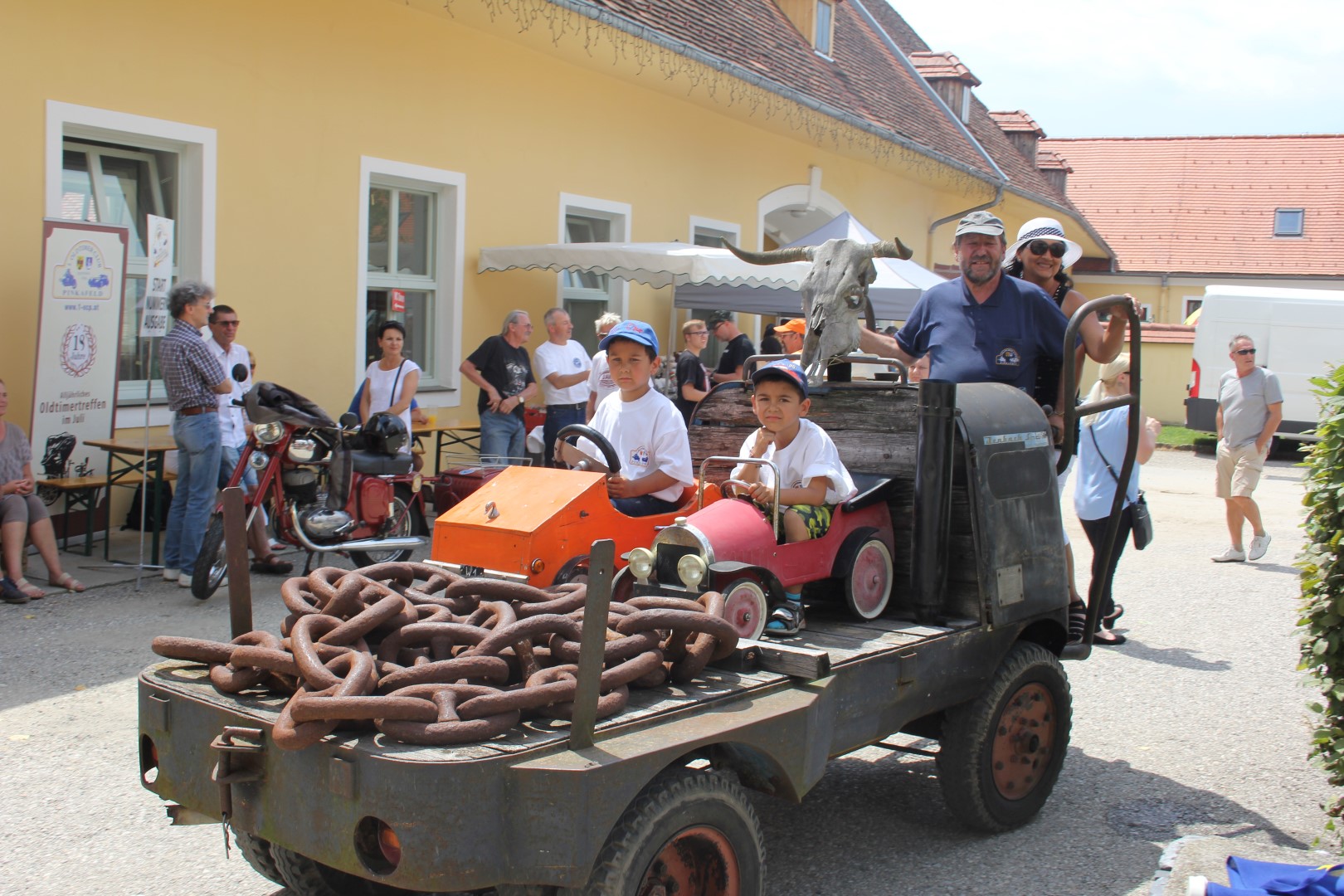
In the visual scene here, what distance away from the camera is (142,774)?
3178 mm

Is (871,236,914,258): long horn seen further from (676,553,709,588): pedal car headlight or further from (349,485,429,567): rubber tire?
(349,485,429,567): rubber tire

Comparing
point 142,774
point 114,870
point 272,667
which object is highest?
point 272,667

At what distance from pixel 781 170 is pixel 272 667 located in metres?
15.6

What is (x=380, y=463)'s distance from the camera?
8.37 metres

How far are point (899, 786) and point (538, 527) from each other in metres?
1.76

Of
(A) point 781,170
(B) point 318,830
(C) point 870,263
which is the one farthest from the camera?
(A) point 781,170

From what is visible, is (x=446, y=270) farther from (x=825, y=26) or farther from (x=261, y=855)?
(x=825, y=26)

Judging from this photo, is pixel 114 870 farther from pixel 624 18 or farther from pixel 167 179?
pixel 624 18

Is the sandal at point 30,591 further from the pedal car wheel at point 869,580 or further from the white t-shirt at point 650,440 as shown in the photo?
the pedal car wheel at point 869,580

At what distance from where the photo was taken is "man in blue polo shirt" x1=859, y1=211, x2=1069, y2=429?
4.75m

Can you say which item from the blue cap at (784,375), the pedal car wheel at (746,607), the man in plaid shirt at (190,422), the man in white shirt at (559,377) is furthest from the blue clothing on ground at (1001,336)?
the man in white shirt at (559,377)

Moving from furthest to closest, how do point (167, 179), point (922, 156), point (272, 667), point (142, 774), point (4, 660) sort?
point (922, 156), point (167, 179), point (4, 660), point (142, 774), point (272, 667)

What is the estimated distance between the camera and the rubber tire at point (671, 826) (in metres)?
2.69

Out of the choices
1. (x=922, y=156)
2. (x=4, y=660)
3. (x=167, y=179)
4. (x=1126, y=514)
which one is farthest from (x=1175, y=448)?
(x=4, y=660)
